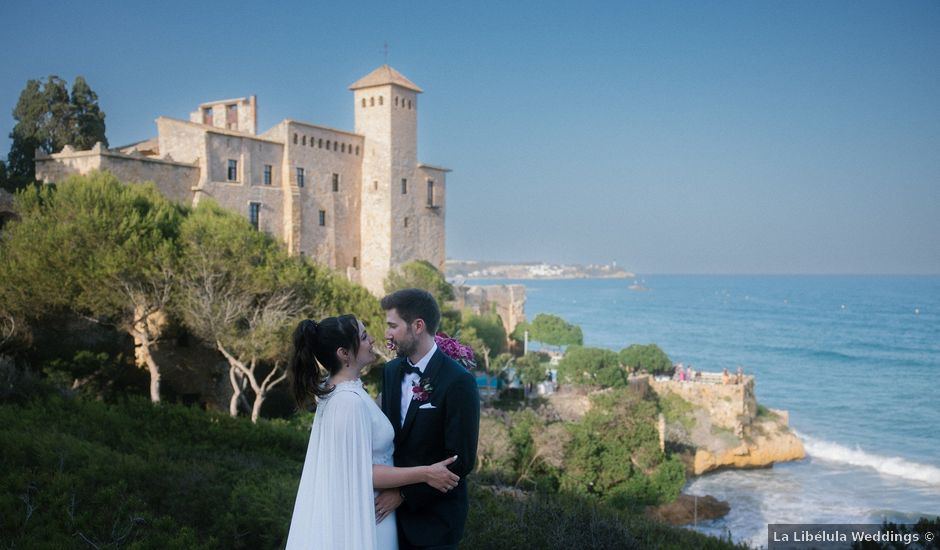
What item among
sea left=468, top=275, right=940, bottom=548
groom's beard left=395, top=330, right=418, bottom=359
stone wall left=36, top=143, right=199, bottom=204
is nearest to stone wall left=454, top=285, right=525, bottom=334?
sea left=468, top=275, right=940, bottom=548

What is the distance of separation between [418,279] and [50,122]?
Answer: 50.7ft

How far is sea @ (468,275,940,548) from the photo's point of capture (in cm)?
2417

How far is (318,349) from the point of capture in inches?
119

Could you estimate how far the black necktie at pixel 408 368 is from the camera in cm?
323

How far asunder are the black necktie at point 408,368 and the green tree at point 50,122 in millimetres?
26852

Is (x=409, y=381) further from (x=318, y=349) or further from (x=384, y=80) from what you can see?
(x=384, y=80)

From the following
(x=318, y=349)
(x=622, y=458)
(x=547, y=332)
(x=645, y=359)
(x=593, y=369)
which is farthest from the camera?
(x=547, y=332)

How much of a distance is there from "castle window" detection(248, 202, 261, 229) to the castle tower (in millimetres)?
5774

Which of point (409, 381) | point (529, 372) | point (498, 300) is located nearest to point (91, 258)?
point (409, 381)

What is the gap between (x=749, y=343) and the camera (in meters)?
73.6

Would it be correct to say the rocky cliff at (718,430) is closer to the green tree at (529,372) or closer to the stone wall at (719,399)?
the stone wall at (719,399)

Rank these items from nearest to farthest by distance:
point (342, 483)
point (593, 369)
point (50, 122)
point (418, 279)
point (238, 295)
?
point (342, 483) < point (238, 295) < point (50, 122) < point (593, 369) < point (418, 279)

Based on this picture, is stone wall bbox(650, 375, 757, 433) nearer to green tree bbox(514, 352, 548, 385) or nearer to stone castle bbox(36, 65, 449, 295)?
green tree bbox(514, 352, 548, 385)

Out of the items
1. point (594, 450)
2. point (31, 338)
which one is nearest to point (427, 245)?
point (594, 450)
